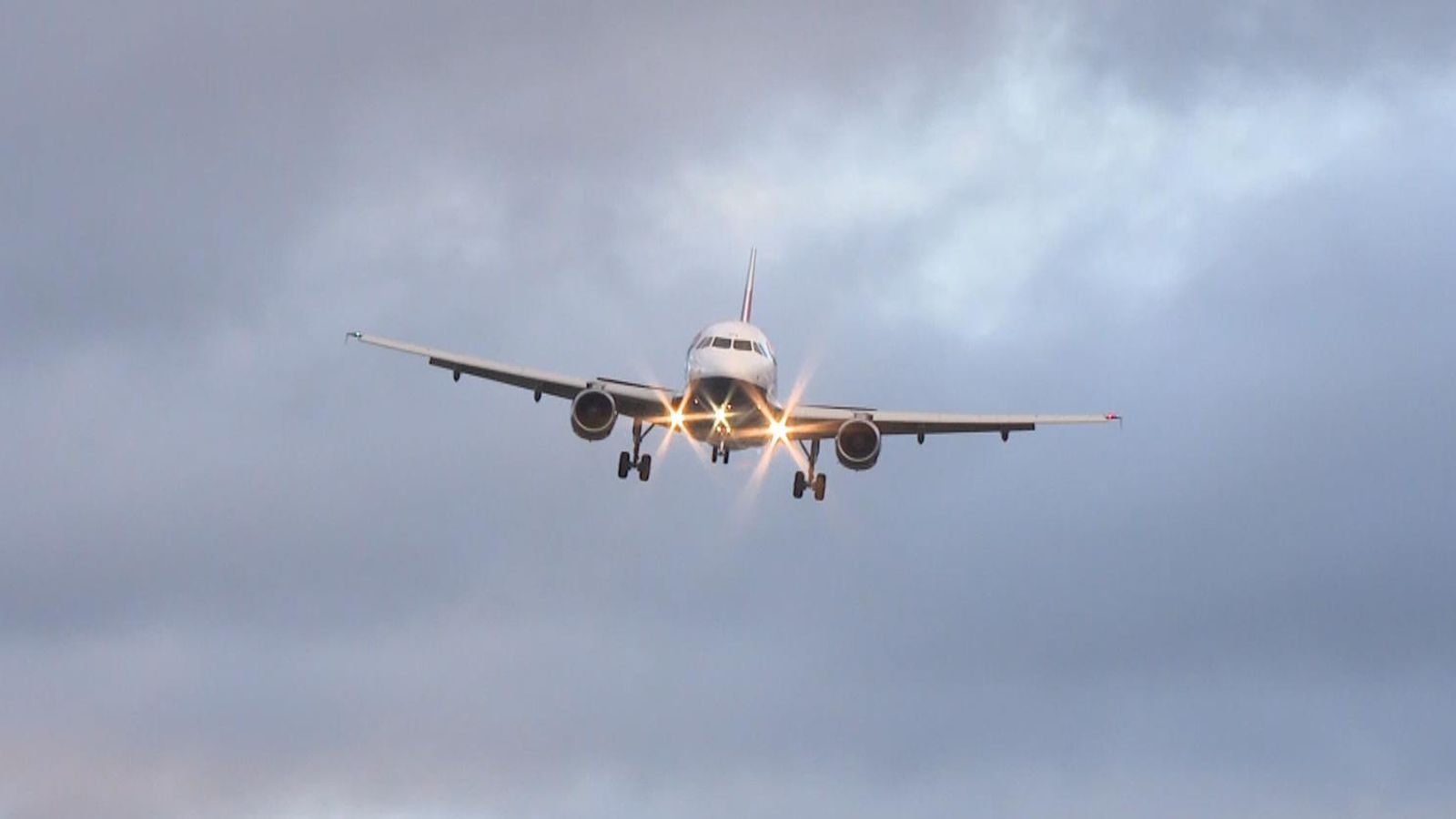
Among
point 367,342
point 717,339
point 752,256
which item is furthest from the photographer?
point 752,256

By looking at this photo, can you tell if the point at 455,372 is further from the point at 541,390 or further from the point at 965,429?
the point at 965,429

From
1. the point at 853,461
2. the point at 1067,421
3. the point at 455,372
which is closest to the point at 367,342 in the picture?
the point at 455,372

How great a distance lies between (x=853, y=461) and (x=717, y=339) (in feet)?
20.3

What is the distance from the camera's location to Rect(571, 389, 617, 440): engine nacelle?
73.9 metres

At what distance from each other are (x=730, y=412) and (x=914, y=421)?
30.1 ft

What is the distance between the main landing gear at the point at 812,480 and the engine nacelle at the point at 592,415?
8.40 metres

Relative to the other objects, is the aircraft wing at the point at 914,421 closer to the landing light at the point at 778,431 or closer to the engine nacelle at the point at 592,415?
the landing light at the point at 778,431

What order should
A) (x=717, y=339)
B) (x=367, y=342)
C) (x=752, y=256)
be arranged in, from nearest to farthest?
1. (x=717, y=339)
2. (x=367, y=342)
3. (x=752, y=256)

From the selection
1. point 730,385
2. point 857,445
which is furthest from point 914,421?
point 730,385

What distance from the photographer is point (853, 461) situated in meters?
76.3

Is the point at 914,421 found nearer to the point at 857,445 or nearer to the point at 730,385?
the point at 857,445

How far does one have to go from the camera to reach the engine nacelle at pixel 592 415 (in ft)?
243

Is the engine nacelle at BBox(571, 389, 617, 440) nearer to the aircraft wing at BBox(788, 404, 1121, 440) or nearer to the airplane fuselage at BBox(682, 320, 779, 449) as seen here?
the airplane fuselage at BBox(682, 320, 779, 449)

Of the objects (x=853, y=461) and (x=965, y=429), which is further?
(x=965, y=429)
